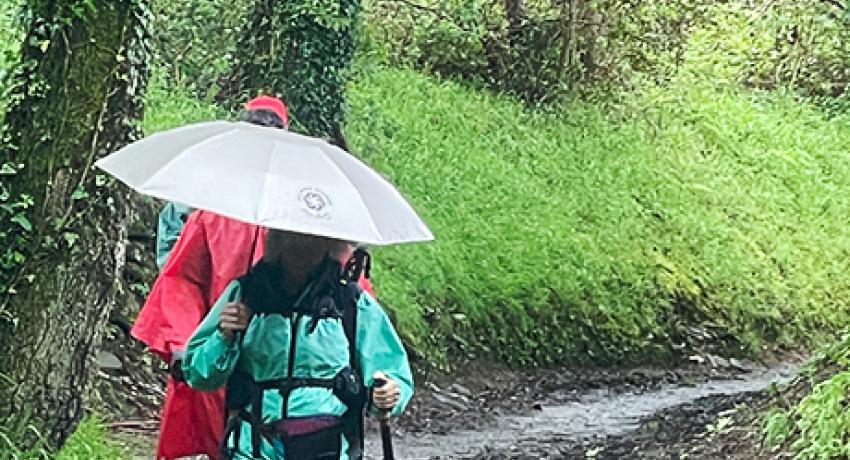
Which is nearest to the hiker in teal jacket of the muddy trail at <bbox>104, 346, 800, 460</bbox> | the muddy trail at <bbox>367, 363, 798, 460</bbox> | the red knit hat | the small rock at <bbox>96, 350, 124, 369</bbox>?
the red knit hat

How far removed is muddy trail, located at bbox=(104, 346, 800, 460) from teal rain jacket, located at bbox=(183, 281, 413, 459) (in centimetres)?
355

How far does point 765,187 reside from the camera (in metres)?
20.7

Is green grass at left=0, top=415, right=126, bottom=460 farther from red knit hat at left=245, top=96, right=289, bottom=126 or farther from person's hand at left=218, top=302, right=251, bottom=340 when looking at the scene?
person's hand at left=218, top=302, right=251, bottom=340

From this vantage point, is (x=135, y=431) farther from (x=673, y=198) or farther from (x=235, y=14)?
(x=673, y=198)

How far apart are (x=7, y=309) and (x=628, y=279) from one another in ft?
34.5

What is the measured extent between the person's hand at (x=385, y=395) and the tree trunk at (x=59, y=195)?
213 centimetres

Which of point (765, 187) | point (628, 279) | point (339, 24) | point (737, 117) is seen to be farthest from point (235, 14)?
point (737, 117)

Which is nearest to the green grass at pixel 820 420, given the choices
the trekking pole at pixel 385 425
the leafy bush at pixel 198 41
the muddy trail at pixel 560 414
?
the muddy trail at pixel 560 414

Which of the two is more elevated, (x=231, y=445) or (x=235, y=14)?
(x=231, y=445)

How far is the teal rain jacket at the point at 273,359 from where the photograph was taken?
407 cm

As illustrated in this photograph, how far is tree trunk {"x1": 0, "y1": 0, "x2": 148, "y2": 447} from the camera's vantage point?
5.57 m

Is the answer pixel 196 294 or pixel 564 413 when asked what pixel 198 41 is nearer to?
pixel 564 413

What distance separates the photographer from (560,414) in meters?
11.7

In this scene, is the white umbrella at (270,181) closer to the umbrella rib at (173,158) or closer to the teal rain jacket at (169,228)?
the umbrella rib at (173,158)
